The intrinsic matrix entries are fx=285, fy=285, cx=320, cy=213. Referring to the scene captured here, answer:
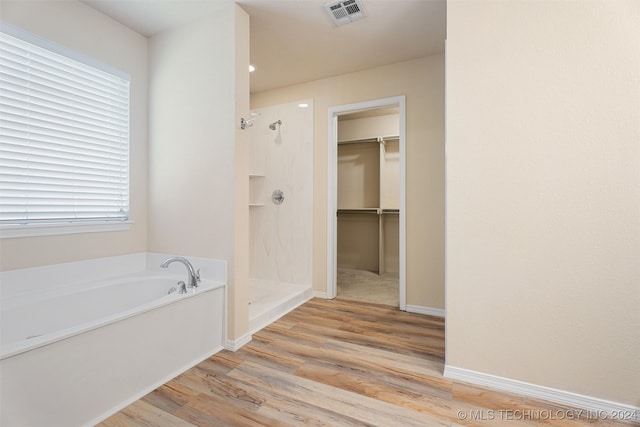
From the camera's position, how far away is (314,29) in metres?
2.38

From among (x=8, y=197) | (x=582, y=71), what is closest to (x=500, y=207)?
(x=582, y=71)

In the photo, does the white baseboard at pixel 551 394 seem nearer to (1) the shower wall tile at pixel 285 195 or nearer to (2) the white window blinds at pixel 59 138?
(1) the shower wall tile at pixel 285 195

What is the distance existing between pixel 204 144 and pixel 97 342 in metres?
1.43

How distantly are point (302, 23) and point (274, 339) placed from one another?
2.54 metres

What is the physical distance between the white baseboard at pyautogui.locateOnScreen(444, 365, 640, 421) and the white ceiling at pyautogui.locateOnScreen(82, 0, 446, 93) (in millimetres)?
2517

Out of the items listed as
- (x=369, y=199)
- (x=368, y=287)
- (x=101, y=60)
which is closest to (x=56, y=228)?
(x=101, y=60)

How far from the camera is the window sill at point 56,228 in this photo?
5.80 ft

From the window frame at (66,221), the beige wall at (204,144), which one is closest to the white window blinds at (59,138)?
the window frame at (66,221)

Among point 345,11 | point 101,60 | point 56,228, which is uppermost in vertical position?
point 345,11

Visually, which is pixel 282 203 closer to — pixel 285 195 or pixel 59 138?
pixel 285 195

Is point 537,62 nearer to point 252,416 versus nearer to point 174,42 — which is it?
point 252,416

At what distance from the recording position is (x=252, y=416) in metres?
1.42

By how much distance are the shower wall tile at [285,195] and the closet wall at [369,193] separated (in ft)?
4.73

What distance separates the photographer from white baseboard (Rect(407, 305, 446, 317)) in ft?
9.11
